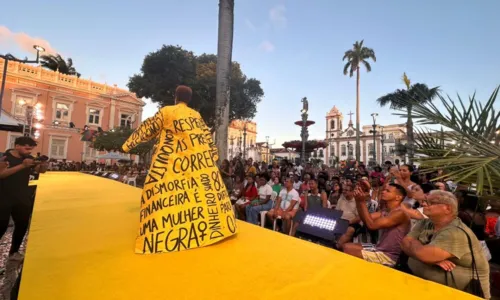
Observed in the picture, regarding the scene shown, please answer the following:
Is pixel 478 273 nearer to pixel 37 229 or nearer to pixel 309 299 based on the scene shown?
pixel 309 299

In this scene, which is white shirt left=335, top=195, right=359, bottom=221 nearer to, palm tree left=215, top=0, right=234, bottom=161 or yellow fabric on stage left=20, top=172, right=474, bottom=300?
yellow fabric on stage left=20, top=172, right=474, bottom=300

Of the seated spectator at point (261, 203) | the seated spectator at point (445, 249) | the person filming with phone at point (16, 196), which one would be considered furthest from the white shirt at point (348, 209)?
the person filming with phone at point (16, 196)

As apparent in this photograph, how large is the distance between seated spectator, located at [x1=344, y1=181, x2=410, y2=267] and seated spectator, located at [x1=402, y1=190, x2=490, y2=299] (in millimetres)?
547

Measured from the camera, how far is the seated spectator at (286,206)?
619 cm

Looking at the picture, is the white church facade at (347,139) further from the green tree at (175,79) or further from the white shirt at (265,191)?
the white shirt at (265,191)

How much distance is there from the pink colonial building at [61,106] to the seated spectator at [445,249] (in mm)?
33588

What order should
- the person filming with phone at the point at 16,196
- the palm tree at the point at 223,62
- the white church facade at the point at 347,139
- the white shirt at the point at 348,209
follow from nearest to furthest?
the person filming with phone at the point at 16,196, the white shirt at the point at 348,209, the palm tree at the point at 223,62, the white church facade at the point at 347,139

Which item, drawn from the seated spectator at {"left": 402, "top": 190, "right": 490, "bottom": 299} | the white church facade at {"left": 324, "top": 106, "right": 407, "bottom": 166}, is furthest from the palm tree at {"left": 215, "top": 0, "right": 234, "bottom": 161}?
the white church facade at {"left": 324, "top": 106, "right": 407, "bottom": 166}

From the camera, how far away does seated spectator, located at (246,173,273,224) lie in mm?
6895

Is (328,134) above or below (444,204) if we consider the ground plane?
above

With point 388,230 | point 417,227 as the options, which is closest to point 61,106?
point 388,230

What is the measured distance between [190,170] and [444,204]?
248 centimetres

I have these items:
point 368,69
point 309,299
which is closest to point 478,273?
point 309,299

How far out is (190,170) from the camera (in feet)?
8.43
